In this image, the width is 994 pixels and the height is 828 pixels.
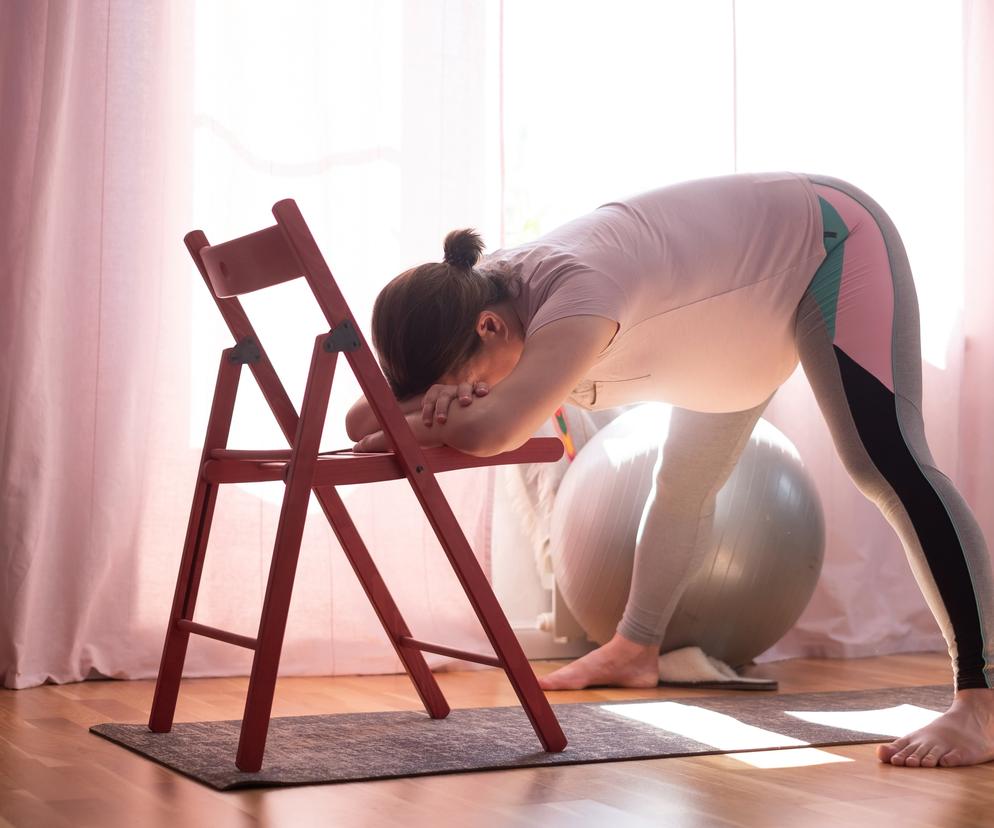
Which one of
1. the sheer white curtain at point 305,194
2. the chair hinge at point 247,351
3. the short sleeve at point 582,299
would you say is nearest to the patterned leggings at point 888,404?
the short sleeve at point 582,299

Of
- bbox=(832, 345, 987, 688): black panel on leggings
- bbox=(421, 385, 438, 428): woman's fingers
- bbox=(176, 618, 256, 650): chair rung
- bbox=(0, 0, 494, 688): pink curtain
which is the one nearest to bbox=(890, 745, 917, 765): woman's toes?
bbox=(832, 345, 987, 688): black panel on leggings

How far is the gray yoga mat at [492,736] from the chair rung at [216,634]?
5.9 inches

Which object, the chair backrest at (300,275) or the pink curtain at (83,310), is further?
the pink curtain at (83,310)

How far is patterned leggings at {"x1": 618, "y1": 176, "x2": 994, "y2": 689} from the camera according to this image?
176 centimetres

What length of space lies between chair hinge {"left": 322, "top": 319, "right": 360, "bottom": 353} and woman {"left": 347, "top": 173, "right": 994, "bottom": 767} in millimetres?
114

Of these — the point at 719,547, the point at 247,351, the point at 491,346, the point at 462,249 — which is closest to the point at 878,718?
the point at 719,547

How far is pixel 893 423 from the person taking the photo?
6.03ft

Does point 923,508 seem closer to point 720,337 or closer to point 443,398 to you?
point 720,337

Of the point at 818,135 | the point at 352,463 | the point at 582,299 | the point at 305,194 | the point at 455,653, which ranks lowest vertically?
the point at 455,653

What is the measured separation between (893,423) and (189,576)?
107cm

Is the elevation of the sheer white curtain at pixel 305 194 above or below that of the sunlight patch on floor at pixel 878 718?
above

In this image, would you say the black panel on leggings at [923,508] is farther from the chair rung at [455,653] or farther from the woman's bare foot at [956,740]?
the chair rung at [455,653]

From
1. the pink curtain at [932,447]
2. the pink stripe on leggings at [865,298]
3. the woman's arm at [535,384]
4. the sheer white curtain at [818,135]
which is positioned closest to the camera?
the woman's arm at [535,384]

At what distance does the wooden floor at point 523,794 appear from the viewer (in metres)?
1.40
